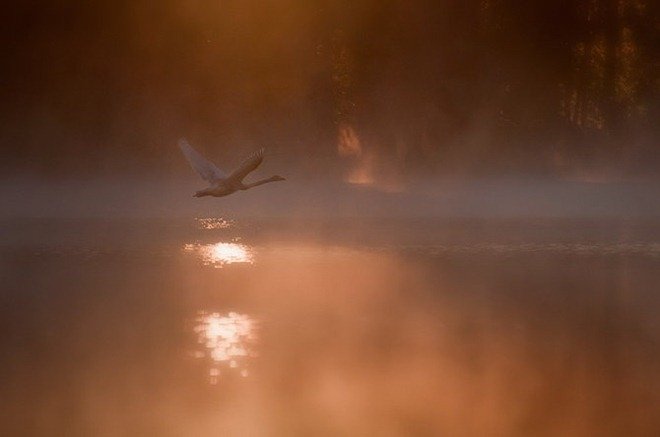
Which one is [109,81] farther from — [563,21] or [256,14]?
[563,21]

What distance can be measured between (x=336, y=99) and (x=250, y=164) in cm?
1350

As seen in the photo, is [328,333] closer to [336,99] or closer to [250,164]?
[250,164]

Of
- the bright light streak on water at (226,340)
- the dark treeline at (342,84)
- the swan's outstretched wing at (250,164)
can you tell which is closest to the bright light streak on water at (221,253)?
the swan's outstretched wing at (250,164)

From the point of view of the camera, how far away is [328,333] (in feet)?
40.4

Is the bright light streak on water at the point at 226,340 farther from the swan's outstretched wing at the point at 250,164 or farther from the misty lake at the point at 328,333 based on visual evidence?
the swan's outstretched wing at the point at 250,164

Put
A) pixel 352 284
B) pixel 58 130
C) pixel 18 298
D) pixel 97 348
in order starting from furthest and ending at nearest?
pixel 58 130 < pixel 352 284 < pixel 18 298 < pixel 97 348

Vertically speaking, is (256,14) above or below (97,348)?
above

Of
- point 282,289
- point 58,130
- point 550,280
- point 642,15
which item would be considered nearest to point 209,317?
point 282,289

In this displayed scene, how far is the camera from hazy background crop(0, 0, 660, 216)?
939 inches

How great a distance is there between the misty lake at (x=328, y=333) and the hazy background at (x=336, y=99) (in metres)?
4.85

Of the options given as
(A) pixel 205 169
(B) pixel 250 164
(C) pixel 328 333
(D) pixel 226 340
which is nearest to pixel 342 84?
(A) pixel 205 169

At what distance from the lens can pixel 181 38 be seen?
24828mm

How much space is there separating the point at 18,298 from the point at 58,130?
11243 millimetres

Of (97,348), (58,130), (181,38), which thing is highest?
(181,38)
